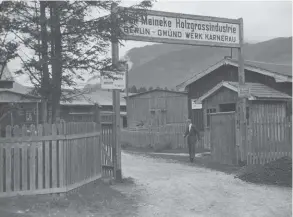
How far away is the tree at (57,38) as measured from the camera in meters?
8.23

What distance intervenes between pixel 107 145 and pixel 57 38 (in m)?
3.37

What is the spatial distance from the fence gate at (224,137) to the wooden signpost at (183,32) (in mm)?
498

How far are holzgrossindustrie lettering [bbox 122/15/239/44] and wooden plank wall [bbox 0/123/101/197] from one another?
11.6 feet

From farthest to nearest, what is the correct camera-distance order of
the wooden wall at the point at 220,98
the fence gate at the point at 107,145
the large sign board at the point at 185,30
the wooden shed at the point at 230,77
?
the wooden shed at the point at 230,77, the wooden wall at the point at 220,98, the large sign board at the point at 185,30, the fence gate at the point at 107,145

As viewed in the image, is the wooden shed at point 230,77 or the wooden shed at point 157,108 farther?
the wooden shed at point 157,108

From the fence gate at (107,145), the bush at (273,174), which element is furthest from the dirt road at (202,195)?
the fence gate at (107,145)

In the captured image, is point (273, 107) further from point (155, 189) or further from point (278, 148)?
point (155, 189)

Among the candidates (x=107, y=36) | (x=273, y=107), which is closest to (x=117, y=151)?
(x=107, y=36)

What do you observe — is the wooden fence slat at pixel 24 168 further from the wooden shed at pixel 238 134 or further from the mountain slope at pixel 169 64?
the mountain slope at pixel 169 64

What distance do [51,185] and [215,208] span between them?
3147 millimetres

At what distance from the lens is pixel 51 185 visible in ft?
26.0

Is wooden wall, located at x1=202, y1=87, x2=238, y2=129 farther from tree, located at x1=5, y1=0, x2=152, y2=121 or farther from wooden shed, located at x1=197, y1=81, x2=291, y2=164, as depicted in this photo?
tree, located at x1=5, y1=0, x2=152, y2=121

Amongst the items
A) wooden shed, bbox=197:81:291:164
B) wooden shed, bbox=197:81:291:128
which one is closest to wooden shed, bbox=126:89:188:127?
wooden shed, bbox=197:81:291:128

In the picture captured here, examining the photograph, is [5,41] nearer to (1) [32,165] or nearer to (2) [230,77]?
(1) [32,165]
